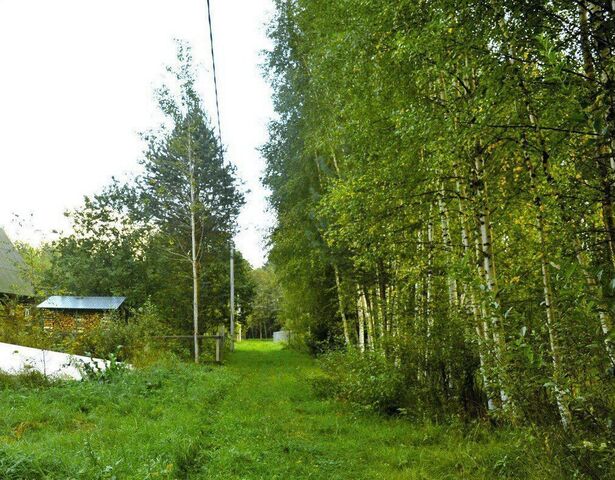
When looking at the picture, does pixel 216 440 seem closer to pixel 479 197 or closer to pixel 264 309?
pixel 479 197

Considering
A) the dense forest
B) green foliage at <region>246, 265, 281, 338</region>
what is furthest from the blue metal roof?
green foliage at <region>246, 265, 281, 338</region>

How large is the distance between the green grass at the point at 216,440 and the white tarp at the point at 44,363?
822 millimetres

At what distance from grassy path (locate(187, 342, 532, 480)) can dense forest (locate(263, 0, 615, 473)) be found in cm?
52

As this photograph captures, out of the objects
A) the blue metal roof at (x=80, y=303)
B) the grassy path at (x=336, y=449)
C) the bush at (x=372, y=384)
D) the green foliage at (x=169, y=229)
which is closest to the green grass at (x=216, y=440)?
the grassy path at (x=336, y=449)

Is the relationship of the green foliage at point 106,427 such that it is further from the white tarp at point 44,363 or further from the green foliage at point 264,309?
the green foliage at point 264,309

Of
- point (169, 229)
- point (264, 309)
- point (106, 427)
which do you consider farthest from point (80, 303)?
point (264, 309)

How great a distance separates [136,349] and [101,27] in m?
9.08

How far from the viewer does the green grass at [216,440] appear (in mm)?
3943

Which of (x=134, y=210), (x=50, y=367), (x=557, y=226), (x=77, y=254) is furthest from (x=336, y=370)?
(x=77, y=254)

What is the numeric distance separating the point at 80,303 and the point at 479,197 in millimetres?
20585

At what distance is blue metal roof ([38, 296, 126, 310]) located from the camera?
20.2 meters

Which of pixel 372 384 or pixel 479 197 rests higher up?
pixel 479 197

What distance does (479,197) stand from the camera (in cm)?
530

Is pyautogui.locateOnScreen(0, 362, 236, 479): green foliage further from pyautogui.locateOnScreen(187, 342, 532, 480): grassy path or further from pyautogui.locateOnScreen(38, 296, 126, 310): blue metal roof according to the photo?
pyautogui.locateOnScreen(38, 296, 126, 310): blue metal roof
